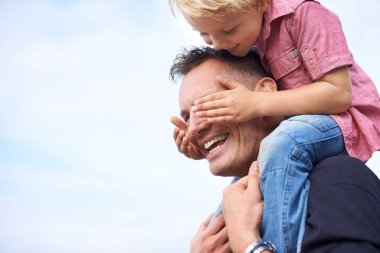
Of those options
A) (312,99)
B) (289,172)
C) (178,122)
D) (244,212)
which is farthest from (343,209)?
(178,122)

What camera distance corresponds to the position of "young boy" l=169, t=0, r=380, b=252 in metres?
2.84

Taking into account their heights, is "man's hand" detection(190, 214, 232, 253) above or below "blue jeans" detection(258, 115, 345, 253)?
below

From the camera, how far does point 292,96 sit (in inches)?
123

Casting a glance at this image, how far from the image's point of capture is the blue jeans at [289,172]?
276cm

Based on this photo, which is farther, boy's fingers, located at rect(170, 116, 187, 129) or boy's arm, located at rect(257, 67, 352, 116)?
boy's fingers, located at rect(170, 116, 187, 129)

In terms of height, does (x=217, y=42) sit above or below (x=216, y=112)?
above

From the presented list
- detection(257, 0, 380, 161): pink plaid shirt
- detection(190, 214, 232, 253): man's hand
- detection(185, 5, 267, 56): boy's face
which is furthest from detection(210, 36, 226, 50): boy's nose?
detection(190, 214, 232, 253): man's hand

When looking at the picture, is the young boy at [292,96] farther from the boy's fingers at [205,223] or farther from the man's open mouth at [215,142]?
the boy's fingers at [205,223]

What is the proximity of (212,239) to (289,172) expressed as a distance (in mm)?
935

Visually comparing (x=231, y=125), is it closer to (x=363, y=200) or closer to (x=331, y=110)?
(x=331, y=110)

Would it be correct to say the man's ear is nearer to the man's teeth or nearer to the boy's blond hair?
the man's teeth

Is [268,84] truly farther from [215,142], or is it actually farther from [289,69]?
[215,142]

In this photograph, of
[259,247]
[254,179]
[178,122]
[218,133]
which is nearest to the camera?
[259,247]

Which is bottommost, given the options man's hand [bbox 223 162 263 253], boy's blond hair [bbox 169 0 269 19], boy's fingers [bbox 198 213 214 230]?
boy's fingers [bbox 198 213 214 230]
